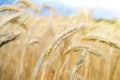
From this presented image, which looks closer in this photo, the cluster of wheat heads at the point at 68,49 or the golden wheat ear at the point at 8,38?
the cluster of wheat heads at the point at 68,49

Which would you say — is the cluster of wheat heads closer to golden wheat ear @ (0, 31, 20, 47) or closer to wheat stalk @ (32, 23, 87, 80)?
wheat stalk @ (32, 23, 87, 80)

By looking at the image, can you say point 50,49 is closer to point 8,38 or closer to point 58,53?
point 8,38

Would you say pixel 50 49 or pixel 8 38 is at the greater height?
pixel 8 38

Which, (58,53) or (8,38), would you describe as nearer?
(8,38)

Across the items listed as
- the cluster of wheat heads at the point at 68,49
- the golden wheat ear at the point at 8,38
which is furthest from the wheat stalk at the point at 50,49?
the golden wheat ear at the point at 8,38

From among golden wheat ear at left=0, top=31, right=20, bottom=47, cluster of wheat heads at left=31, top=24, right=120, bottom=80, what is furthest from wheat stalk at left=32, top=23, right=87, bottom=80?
golden wheat ear at left=0, top=31, right=20, bottom=47

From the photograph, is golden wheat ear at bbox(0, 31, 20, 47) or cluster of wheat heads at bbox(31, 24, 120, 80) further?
golden wheat ear at bbox(0, 31, 20, 47)

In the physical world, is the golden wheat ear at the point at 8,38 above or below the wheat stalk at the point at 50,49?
above

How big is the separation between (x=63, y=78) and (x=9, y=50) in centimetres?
72

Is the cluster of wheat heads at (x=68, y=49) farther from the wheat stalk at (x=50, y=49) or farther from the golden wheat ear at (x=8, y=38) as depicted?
the golden wheat ear at (x=8, y=38)

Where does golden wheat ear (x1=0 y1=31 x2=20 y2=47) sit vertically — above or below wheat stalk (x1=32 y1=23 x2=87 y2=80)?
above

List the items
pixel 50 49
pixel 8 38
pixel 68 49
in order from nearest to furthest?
pixel 50 49, pixel 8 38, pixel 68 49

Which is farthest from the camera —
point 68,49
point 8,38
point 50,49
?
point 68,49

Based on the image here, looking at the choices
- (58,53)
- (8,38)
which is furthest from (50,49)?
(58,53)
